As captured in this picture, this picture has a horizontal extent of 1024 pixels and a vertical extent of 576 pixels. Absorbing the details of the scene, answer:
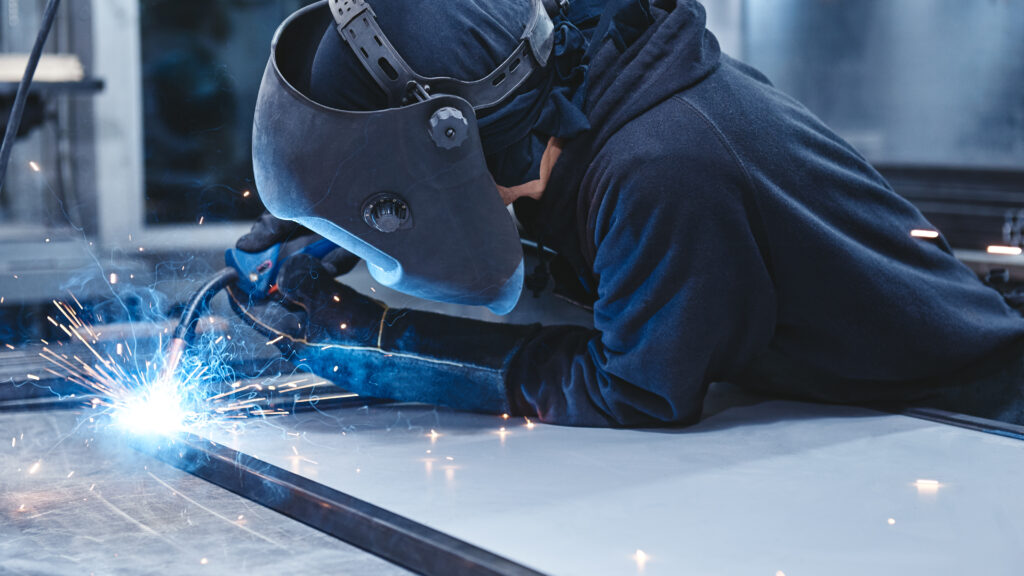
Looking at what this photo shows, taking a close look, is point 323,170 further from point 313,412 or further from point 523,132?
point 313,412

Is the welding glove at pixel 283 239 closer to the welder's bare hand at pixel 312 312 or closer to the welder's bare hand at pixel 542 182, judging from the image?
the welder's bare hand at pixel 312 312

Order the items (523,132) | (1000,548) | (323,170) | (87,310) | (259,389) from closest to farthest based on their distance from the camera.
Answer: (1000,548) < (323,170) < (523,132) < (259,389) < (87,310)

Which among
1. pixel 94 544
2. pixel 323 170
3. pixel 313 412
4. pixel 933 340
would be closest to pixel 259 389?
pixel 313 412

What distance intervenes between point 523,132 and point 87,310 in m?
1.12

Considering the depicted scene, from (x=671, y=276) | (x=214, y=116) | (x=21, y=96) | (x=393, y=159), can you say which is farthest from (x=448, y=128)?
(x=214, y=116)

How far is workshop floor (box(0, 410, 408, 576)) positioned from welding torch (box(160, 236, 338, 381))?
0.20 metres

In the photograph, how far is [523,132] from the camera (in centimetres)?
129

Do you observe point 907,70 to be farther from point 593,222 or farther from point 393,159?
point 393,159

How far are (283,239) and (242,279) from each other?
11 cm

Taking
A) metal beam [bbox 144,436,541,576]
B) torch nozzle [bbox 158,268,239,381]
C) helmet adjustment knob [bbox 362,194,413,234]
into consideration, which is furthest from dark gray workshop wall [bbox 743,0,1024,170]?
metal beam [bbox 144,436,541,576]

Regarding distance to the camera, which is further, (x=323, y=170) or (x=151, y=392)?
(x=151, y=392)

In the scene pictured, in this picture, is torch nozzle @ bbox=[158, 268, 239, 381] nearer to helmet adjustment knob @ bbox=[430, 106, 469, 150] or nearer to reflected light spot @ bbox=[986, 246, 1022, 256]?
helmet adjustment knob @ bbox=[430, 106, 469, 150]

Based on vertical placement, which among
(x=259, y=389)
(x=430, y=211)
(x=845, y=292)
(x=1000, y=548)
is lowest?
(x=1000, y=548)

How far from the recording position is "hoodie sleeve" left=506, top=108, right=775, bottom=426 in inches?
47.9
